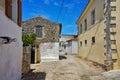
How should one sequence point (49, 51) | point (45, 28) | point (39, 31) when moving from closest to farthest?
point (49, 51) → point (45, 28) → point (39, 31)

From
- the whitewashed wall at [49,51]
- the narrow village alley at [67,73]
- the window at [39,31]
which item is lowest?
the narrow village alley at [67,73]

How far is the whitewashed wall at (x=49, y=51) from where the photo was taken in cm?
2005

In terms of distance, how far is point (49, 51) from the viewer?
20.2 metres

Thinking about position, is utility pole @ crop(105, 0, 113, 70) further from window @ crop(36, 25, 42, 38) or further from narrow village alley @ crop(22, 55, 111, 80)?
window @ crop(36, 25, 42, 38)

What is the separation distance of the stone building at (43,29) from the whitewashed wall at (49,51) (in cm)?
376

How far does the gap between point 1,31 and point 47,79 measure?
14.1ft

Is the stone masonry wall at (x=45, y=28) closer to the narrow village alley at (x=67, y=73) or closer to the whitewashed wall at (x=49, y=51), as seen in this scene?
the whitewashed wall at (x=49, y=51)

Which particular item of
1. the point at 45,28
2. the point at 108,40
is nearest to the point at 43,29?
the point at 45,28

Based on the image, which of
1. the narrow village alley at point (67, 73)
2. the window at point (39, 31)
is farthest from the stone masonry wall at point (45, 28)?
the narrow village alley at point (67, 73)

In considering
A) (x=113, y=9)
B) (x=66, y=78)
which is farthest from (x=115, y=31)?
(x=66, y=78)

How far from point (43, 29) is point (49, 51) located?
532 cm

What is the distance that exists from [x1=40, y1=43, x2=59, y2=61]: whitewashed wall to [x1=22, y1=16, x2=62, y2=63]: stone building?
12.3ft

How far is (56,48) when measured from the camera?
2025 centimetres

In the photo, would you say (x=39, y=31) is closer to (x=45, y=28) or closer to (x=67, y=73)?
(x=45, y=28)
